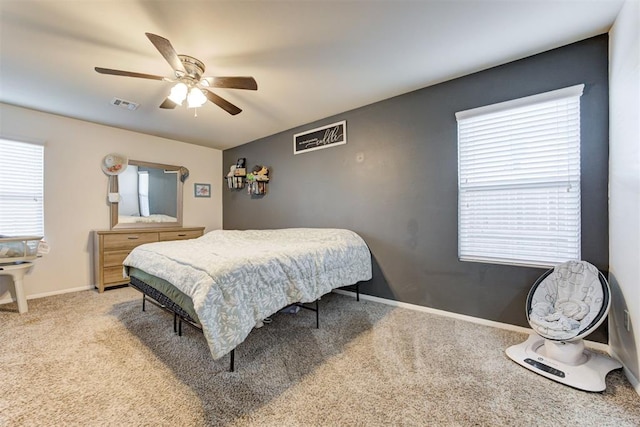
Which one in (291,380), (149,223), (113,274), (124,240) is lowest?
(291,380)

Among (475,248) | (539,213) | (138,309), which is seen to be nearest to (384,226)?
(475,248)

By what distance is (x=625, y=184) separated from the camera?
1.62 metres

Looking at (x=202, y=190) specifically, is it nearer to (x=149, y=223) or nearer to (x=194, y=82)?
(x=149, y=223)

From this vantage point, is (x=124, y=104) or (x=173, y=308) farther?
(x=124, y=104)

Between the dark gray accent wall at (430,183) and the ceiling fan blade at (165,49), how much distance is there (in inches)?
82.1

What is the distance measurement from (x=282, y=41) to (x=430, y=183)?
1.93 meters

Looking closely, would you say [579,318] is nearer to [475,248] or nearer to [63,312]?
[475,248]

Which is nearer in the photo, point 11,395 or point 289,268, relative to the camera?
point 11,395

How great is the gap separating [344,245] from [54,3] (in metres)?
2.80

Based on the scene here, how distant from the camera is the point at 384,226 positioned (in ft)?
10.0

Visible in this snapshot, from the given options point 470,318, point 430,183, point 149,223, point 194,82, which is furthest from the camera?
point 149,223

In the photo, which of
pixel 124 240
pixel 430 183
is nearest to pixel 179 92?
pixel 430 183

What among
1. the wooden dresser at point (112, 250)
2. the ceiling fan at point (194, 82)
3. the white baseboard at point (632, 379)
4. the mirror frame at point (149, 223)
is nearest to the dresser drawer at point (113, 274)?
the wooden dresser at point (112, 250)

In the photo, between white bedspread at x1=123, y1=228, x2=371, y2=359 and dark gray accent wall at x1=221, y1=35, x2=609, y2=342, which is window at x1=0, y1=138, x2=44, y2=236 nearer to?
white bedspread at x1=123, y1=228, x2=371, y2=359
